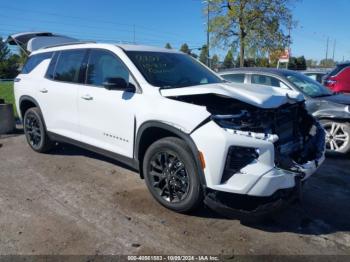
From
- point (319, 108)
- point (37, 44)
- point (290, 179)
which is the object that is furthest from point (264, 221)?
point (37, 44)

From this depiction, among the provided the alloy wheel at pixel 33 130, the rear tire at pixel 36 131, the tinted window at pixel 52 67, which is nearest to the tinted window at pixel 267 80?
the tinted window at pixel 52 67

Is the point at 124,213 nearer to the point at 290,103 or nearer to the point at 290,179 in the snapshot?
the point at 290,179

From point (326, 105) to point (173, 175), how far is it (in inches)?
146

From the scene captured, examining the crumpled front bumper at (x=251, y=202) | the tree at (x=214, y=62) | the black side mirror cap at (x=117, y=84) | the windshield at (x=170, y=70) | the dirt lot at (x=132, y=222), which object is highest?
the tree at (x=214, y=62)

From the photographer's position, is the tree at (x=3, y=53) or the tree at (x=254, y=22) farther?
the tree at (x=3, y=53)

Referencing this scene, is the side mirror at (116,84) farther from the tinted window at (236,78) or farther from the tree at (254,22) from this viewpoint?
the tree at (254,22)

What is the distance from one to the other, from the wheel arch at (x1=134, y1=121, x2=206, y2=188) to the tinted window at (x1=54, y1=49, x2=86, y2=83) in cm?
150

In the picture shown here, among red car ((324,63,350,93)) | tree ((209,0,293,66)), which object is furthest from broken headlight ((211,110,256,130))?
tree ((209,0,293,66))

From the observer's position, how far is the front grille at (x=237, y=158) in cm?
306

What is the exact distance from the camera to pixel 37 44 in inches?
302

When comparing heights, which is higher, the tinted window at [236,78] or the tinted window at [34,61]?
the tinted window at [34,61]

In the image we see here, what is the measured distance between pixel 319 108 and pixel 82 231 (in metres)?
4.63

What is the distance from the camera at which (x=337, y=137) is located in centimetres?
601

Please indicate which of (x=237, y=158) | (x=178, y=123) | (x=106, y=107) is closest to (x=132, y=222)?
(x=178, y=123)
